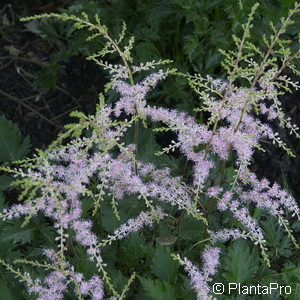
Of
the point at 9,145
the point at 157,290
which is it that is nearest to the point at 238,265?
the point at 157,290

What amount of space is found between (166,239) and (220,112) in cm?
71

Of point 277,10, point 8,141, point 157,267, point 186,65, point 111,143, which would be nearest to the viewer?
point 111,143

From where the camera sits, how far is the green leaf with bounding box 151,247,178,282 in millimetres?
2178

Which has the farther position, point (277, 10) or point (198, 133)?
point (277, 10)

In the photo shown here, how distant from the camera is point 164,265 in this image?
219 cm

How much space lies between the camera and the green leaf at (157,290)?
199cm

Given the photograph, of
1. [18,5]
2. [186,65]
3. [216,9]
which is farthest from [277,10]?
[18,5]

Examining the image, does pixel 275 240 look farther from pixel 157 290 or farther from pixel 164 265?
pixel 157 290

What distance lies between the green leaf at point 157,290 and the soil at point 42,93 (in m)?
1.63

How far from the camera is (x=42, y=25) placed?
3711 mm

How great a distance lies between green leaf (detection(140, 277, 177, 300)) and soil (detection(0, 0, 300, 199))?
1.63 m

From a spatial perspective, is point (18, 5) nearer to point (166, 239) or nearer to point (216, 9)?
point (216, 9)

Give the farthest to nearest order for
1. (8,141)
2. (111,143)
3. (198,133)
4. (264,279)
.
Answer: (8,141), (264,279), (198,133), (111,143)
